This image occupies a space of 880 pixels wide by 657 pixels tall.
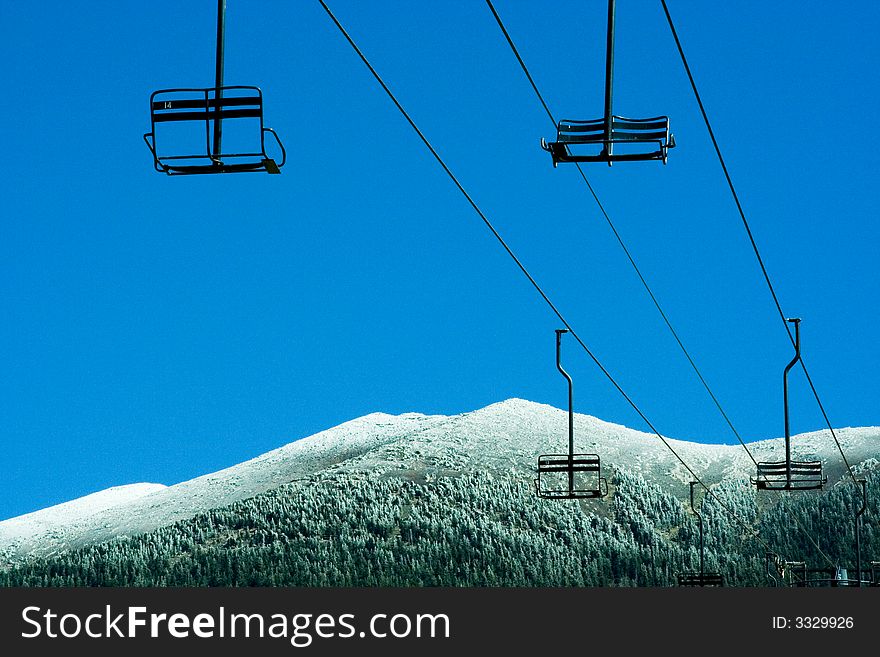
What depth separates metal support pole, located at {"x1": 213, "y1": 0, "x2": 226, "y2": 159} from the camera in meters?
11.2

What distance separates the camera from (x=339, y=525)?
152 m

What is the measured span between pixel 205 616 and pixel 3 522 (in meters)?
188

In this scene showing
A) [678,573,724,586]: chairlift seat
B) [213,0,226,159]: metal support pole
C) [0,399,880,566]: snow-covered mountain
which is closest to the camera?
[213,0,226,159]: metal support pole

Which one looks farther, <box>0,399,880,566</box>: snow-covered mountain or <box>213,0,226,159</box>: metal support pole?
<box>0,399,880,566</box>: snow-covered mountain

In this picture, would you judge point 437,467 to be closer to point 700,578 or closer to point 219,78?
point 700,578

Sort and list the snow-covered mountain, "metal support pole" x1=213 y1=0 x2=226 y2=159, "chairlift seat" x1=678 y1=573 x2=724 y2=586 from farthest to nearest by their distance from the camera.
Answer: the snow-covered mountain
"chairlift seat" x1=678 y1=573 x2=724 y2=586
"metal support pole" x1=213 y1=0 x2=226 y2=159

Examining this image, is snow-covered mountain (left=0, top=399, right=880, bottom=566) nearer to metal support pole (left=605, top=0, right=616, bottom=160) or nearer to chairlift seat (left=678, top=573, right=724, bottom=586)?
chairlift seat (left=678, top=573, right=724, bottom=586)

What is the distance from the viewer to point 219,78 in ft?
37.7

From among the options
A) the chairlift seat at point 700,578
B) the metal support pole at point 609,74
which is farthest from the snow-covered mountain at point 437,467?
the metal support pole at point 609,74

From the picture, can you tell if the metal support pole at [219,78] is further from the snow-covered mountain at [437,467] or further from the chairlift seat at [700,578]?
the snow-covered mountain at [437,467]

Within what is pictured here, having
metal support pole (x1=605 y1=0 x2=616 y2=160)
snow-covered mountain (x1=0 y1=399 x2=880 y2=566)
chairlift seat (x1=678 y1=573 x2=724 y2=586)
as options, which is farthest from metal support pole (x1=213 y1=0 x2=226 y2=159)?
snow-covered mountain (x1=0 y1=399 x2=880 y2=566)

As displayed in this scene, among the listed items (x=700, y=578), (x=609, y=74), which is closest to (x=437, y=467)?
(x=700, y=578)

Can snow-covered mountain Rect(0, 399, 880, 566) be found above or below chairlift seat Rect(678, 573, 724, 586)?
above

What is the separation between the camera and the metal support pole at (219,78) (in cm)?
1117
